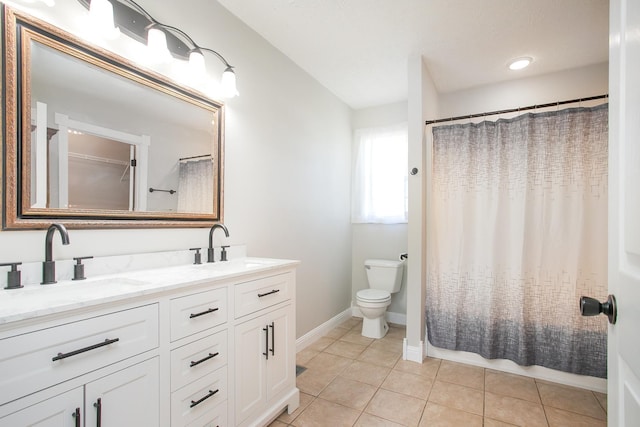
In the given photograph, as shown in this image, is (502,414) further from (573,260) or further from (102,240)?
(102,240)

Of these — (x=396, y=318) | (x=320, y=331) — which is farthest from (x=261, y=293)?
(x=396, y=318)

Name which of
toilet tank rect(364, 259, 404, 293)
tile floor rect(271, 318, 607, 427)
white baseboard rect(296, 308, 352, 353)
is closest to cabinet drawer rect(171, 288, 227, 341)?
tile floor rect(271, 318, 607, 427)

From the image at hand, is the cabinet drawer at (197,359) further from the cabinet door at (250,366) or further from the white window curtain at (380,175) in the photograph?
the white window curtain at (380,175)

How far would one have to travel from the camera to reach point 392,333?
122 inches

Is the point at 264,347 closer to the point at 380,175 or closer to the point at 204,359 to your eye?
the point at 204,359

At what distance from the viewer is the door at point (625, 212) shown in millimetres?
581

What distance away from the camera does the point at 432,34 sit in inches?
87.7

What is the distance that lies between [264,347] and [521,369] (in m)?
1.97

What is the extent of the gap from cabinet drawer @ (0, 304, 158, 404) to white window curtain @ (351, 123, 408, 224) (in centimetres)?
271

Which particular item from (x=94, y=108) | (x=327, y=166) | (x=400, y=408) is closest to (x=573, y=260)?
(x=400, y=408)

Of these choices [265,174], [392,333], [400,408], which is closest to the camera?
[400,408]

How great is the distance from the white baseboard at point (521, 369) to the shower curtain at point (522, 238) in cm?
6

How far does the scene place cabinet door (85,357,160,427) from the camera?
0.92 metres

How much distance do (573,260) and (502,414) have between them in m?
1.13
